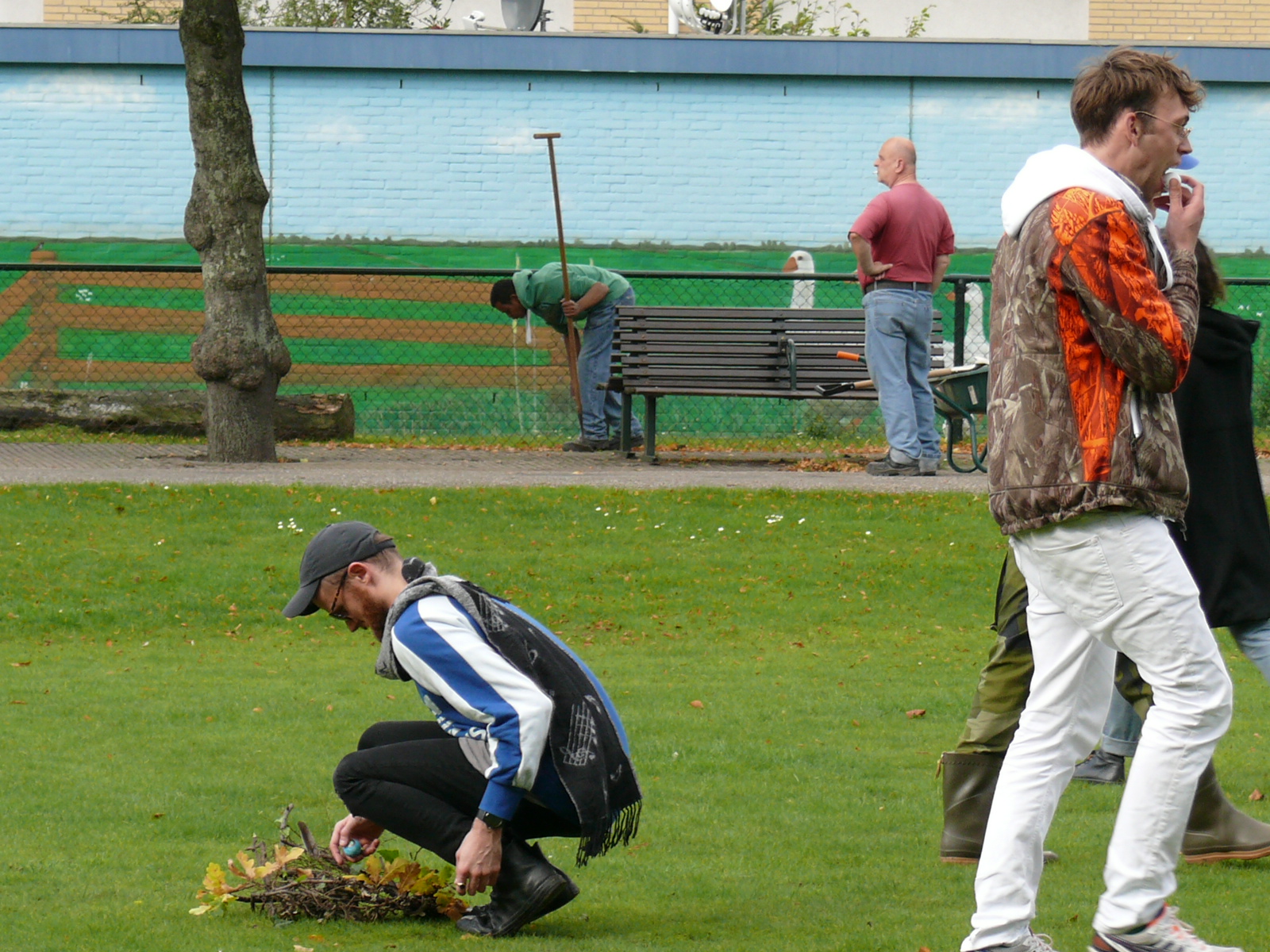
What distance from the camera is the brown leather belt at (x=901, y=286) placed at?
1215 cm

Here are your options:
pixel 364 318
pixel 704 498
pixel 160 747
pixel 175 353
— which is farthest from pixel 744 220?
pixel 160 747

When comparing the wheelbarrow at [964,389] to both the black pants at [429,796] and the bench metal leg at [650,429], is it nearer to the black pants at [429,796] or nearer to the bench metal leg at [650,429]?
the bench metal leg at [650,429]

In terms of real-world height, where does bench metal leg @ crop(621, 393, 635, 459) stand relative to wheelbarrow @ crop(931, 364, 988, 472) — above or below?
below

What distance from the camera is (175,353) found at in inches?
750

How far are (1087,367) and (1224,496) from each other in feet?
4.57

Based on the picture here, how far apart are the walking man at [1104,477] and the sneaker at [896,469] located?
8.74 meters

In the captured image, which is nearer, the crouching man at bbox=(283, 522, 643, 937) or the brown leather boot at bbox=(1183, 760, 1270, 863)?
the crouching man at bbox=(283, 522, 643, 937)

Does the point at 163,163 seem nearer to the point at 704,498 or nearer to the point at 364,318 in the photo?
the point at 364,318

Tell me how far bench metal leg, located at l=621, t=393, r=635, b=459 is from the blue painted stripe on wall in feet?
22.4

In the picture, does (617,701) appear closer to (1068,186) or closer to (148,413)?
(1068,186)

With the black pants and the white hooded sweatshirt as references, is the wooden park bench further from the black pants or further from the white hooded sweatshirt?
the white hooded sweatshirt

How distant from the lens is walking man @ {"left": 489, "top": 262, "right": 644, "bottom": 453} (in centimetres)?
1500

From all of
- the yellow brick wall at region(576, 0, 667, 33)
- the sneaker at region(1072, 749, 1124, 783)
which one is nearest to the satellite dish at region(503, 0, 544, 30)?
the yellow brick wall at region(576, 0, 667, 33)

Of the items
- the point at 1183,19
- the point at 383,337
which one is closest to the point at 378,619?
the point at 383,337
